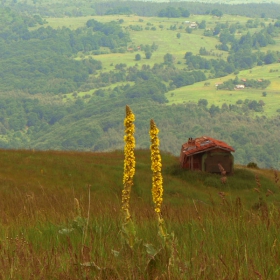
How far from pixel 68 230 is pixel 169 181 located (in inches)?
1589

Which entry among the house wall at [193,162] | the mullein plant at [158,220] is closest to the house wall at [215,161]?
the house wall at [193,162]

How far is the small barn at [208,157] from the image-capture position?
52688 mm

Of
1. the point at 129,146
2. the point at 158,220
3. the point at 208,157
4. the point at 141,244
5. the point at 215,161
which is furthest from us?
the point at 215,161

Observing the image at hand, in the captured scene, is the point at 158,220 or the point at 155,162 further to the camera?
the point at 158,220

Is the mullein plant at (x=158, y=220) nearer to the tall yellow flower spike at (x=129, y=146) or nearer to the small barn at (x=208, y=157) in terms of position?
the tall yellow flower spike at (x=129, y=146)

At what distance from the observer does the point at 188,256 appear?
601cm

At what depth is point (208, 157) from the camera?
53.3 meters

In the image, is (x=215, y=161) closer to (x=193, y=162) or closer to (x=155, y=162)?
(x=193, y=162)

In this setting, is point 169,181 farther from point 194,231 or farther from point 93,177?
point 194,231

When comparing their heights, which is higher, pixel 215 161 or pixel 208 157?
pixel 208 157

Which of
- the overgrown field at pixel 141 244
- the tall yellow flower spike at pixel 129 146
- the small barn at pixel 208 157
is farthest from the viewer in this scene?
the small barn at pixel 208 157

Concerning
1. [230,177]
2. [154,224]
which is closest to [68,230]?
[154,224]

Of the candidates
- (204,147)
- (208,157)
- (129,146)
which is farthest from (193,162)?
(129,146)

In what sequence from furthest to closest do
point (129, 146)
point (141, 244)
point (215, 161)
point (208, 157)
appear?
point (215, 161) < point (208, 157) < point (141, 244) < point (129, 146)
